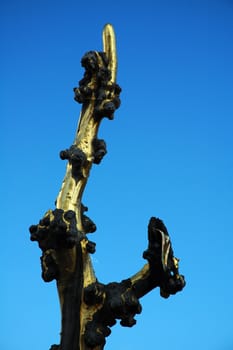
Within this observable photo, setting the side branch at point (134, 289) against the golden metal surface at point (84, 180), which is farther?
the golden metal surface at point (84, 180)

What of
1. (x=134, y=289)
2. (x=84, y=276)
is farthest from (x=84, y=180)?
(x=134, y=289)

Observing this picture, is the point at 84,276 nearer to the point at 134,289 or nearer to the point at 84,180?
the point at 134,289

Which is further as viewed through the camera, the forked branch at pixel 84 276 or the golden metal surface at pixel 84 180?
the golden metal surface at pixel 84 180

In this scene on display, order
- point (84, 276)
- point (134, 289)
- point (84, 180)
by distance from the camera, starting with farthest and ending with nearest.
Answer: point (84, 180) < point (84, 276) < point (134, 289)

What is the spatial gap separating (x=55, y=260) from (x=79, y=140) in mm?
1029

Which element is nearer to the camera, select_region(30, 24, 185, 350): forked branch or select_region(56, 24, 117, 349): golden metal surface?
select_region(30, 24, 185, 350): forked branch

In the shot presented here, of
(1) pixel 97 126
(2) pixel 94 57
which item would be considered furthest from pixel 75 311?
(2) pixel 94 57

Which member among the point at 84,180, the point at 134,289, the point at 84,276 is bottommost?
the point at 134,289

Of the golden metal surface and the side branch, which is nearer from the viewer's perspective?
the side branch

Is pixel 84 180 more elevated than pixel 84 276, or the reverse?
pixel 84 180

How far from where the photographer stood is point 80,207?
3777 millimetres

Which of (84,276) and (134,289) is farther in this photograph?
(84,276)

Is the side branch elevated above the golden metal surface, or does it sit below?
below

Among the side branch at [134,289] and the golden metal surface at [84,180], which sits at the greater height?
the golden metal surface at [84,180]
